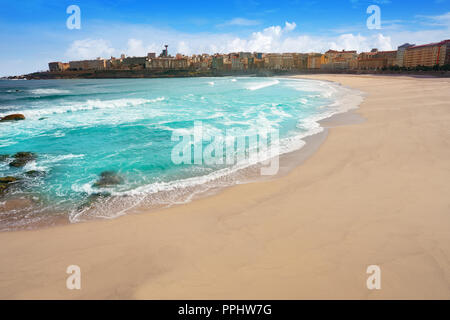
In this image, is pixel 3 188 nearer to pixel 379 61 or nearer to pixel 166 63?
pixel 379 61

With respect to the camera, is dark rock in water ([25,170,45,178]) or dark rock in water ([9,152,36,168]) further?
dark rock in water ([9,152,36,168])

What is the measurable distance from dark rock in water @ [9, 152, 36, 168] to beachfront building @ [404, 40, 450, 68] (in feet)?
308

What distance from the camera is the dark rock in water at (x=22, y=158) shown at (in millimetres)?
8406

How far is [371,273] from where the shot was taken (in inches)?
126

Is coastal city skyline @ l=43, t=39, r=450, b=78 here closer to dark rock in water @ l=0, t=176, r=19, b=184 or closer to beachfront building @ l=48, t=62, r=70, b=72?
beachfront building @ l=48, t=62, r=70, b=72

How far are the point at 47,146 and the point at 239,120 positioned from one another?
33.0ft

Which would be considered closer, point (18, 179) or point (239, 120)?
point (18, 179)

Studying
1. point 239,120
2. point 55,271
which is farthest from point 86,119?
point 55,271

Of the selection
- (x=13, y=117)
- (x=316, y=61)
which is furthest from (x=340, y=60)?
(x=13, y=117)

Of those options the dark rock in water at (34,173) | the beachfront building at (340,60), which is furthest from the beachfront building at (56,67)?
the dark rock in water at (34,173)

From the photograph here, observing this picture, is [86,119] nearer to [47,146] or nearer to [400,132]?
[47,146]

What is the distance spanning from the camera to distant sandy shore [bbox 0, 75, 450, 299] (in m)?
3.08

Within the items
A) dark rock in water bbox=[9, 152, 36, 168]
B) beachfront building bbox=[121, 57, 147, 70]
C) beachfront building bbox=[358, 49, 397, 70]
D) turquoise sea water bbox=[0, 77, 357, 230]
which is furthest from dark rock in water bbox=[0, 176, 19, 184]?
beachfront building bbox=[121, 57, 147, 70]

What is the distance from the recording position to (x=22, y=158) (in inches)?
353
